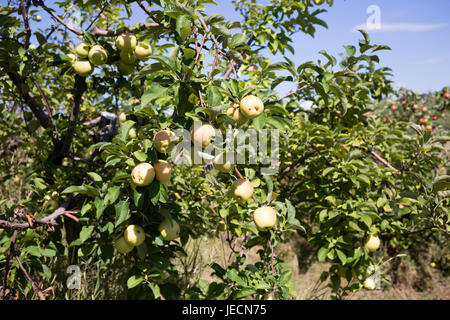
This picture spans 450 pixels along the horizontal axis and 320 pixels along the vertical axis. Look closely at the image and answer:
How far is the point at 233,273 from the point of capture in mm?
1868

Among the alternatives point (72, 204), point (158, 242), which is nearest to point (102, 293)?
point (72, 204)

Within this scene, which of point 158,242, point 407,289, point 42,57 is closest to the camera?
point 158,242

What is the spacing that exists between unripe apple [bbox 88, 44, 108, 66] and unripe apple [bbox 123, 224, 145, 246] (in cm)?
104

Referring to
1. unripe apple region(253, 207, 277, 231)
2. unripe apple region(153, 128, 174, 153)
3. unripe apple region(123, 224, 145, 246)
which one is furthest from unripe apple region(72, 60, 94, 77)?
unripe apple region(253, 207, 277, 231)

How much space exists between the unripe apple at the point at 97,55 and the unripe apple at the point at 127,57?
10cm

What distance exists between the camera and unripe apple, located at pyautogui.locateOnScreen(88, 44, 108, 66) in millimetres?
1923

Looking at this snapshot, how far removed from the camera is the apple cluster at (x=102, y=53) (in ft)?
6.29

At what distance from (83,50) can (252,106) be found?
132 cm

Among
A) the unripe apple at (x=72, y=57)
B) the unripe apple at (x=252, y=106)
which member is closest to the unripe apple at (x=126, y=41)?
the unripe apple at (x=72, y=57)

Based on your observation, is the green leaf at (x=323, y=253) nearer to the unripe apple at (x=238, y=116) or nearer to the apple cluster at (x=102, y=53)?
the unripe apple at (x=238, y=116)

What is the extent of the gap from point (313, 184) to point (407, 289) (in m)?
3.58

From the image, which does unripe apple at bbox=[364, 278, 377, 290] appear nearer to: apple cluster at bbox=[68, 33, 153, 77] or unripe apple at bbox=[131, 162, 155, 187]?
unripe apple at bbox=[131, 162, 155, 187]

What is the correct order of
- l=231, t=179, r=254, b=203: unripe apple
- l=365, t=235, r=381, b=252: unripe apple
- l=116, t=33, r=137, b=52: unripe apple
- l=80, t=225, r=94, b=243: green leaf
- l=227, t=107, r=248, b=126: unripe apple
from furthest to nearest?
l=365, t=235, r=381, b=252: unripe apple → l=116, t=33, r=137, b=52: unripe apple → l=80, t=225, r=94, b=243: green leaf → l=231, t=179, r=254, b=203: unripe apple → l=227, t=107, r=248, b=126: unripe apple
